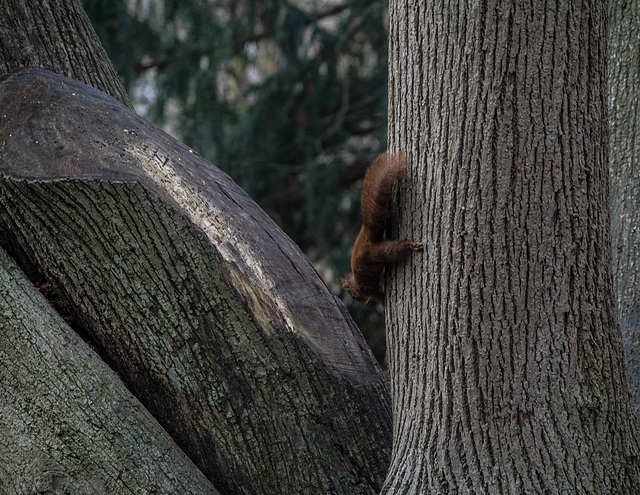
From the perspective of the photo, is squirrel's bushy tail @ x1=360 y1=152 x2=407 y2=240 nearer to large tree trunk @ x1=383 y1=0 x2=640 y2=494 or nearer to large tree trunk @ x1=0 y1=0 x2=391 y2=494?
large tree trunk @ x1=383 y1=0 x2=640 y2=494

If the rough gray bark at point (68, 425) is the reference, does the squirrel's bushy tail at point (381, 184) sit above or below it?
above

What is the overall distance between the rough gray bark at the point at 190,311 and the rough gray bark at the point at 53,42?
0.90ft

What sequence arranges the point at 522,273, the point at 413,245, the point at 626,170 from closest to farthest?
the point at 522,273 → the point at 413,245 → the point at 626,170

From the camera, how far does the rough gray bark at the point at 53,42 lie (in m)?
2.04

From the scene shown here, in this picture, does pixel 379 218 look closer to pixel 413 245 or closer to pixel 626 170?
pixel 413 245

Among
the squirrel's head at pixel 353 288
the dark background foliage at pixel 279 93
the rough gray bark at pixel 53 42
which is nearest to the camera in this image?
the rough gray bark at pixel 53 42

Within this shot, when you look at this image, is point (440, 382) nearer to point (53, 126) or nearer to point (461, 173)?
point (461, 173)

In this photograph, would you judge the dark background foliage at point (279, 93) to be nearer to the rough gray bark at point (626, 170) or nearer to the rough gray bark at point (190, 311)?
the rough gray bark at point (626, 170)

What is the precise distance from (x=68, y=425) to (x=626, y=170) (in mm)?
1962

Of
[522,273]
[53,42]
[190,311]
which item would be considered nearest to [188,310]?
[190,311]

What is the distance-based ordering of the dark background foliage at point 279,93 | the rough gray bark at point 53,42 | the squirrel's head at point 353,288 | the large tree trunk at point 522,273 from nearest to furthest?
the large tree trunk at point 522,273 → the rough gray bark at point 53,42 → the squirrel's head at point 353,288 → the dark background foliage at point 279,93

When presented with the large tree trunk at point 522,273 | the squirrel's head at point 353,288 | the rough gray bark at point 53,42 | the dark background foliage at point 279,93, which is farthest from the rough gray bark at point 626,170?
the dark background foliage at point 279,93

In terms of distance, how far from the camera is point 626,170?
88.4 inches

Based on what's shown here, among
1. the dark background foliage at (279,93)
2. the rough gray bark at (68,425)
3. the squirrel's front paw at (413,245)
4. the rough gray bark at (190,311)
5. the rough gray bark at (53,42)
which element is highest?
the dark background foliage at (279,93)
